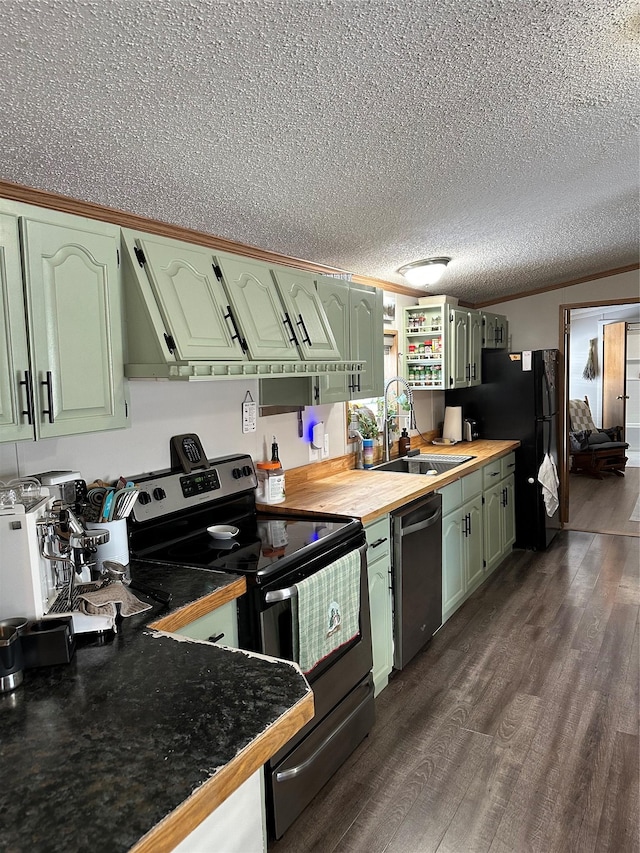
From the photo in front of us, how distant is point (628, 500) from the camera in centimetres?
675

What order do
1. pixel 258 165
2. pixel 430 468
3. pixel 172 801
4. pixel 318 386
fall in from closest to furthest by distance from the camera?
1. pixel 172 801
2. pixel 258 165
3. pixel 318 386
4. pixel 430 468

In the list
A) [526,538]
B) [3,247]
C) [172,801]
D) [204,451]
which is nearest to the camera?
[172,801]

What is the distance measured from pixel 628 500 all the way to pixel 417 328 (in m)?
3.81

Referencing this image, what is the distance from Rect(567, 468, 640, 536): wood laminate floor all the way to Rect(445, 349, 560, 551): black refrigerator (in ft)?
2.73

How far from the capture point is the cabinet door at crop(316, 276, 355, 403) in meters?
2.97

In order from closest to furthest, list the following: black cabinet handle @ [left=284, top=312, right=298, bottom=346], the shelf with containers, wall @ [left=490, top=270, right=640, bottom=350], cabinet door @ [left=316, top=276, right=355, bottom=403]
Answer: black cabinet handle @ [left=284, top=312, right=298, bottom=346]
cabinet door @ [left=316, top=276, right=355, bottom=403]
the shelf with containers
wall @ [left=490, top=270, right=640, bottom=350]

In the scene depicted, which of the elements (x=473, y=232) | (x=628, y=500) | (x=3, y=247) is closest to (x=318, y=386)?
(x=473, y=232)

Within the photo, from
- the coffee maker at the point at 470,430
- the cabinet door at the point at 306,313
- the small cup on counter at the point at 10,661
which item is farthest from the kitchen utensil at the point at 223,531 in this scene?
the coffee maker at the point at 470,430

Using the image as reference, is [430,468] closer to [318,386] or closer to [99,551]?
[318,386]

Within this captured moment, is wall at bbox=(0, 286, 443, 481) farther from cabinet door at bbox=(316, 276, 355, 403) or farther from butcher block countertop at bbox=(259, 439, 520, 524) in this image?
cabinet door at bbox=(316, 276, 355, 403)

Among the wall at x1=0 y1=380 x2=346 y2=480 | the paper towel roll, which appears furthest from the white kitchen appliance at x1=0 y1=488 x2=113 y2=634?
the paper towel roll

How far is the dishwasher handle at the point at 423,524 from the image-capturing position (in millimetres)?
2939

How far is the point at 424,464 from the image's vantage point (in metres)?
4.22

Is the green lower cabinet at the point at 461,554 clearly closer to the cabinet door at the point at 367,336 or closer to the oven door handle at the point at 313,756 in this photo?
the cabinet door at the point at 367,336
